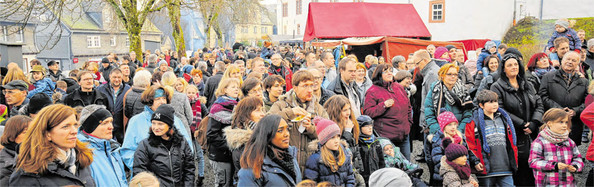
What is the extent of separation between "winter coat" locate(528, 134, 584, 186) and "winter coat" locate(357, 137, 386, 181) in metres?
1.68

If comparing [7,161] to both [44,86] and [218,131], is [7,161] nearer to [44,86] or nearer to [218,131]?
[218,131]

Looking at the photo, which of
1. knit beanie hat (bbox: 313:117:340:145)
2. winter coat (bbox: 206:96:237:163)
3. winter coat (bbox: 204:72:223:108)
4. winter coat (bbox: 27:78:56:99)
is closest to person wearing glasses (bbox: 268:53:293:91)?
winter coat (bbox: 204:72:223:108)

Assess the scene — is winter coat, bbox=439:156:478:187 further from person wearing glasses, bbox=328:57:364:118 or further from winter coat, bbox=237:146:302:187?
winter coat, bbox=237:146:302:187

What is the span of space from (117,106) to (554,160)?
571cm

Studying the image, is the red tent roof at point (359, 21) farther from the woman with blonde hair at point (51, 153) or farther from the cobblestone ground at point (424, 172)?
the woman with blonde hair at point (51, 153)

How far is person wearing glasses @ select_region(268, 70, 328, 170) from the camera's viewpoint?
4.02 m

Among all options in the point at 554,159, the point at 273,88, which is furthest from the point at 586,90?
the point at 273,88

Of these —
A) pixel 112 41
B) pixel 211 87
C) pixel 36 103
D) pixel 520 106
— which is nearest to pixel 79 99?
pixel 36 103

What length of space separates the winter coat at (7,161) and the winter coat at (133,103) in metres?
2.44

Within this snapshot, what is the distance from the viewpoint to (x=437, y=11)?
28938mm

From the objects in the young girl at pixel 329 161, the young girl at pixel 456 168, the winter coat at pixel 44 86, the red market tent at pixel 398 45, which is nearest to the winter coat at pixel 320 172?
the young girl at pixel 329 161

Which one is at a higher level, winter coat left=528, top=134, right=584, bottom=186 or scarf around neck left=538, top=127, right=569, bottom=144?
scarf around neck left=538, top=127, right=569, bottom=144

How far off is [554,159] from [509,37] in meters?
25.5

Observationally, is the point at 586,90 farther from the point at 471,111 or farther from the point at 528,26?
the point at 528,26
